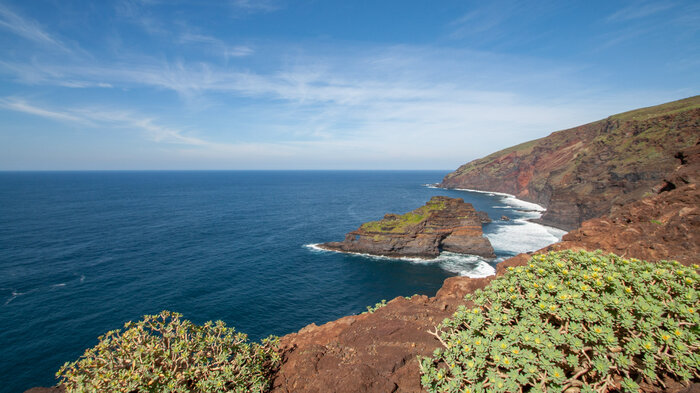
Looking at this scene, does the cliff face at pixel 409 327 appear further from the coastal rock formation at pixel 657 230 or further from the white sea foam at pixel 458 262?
the white sea foam at pixel 458 262

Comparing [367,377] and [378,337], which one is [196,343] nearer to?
Answer: [367,377]

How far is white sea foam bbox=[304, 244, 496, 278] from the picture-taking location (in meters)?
51.8

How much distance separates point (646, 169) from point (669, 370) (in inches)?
3381

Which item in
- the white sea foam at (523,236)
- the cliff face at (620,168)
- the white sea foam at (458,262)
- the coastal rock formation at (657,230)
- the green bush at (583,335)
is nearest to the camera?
the green bush at (583,335)

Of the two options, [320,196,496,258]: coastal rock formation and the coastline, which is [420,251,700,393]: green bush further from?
A: [320,196,496,258]: coastal rock formation

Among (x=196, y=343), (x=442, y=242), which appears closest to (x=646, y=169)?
(x=442, y=242)

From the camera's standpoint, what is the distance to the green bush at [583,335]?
6.66 meters

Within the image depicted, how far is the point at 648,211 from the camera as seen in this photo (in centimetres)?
2492

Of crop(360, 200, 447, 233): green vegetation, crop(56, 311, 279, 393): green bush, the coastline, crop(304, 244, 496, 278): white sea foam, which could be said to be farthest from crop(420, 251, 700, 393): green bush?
crop(360, 200, 447, 233): green vegetation

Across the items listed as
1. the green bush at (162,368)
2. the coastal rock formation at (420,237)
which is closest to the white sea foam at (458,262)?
the coastal rock formation at (420,237)

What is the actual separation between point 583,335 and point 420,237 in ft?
182

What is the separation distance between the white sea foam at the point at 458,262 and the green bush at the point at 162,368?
151ft

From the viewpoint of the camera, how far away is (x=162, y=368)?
993 cm

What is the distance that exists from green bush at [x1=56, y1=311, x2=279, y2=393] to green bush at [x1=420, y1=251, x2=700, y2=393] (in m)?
6.62
